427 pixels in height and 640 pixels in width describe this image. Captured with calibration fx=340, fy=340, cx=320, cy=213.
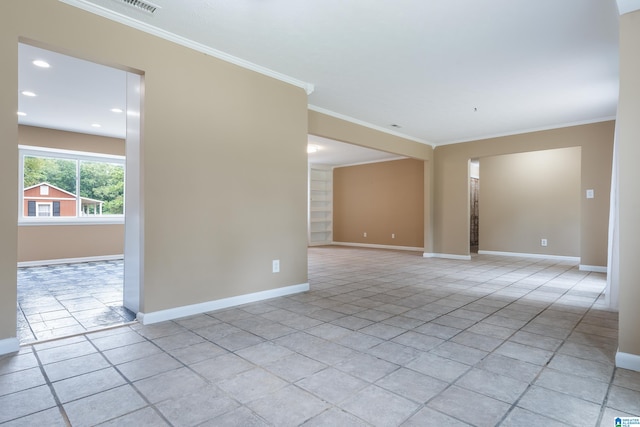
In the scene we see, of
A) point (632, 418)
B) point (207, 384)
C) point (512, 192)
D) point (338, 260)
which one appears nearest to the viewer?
point (632, 418)

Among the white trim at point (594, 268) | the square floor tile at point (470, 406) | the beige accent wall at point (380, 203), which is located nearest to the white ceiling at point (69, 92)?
the square floor tile at point (470, 406)

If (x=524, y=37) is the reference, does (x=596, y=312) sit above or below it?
below

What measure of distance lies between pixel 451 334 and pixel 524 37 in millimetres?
2647

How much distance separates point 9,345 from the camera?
7.36ft

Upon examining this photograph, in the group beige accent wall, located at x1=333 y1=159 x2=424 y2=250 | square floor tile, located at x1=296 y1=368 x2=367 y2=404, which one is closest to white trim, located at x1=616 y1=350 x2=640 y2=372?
square floor tile, located at x1=296 y1=368 x2=367 y2=404

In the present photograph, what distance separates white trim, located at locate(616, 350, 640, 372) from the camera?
2.05 m

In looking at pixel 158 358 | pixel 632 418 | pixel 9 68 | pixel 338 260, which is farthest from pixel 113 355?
pixel 338 260

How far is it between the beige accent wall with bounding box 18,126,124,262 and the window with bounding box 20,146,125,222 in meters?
0.14

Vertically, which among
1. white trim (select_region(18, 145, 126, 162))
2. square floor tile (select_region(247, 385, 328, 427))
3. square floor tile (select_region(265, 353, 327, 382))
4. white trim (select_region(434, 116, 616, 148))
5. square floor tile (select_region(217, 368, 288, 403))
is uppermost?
white trim (select_region(434, 116, 616, 148))

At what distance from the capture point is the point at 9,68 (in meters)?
2.24

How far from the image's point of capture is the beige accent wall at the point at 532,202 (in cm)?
711

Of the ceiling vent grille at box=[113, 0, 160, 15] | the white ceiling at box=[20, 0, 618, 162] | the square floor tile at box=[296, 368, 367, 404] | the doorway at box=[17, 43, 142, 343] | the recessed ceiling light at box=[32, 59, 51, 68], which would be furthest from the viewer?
the recessed ceiling light at box=[32, 59, 51, 68]

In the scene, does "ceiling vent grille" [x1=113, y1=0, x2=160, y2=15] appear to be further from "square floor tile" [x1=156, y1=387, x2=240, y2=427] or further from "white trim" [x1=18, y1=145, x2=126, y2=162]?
"white trim" [x1=18, y1=145, x2=126, y2=162]

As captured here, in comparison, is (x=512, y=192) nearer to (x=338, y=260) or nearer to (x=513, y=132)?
(x=513, y=132)
